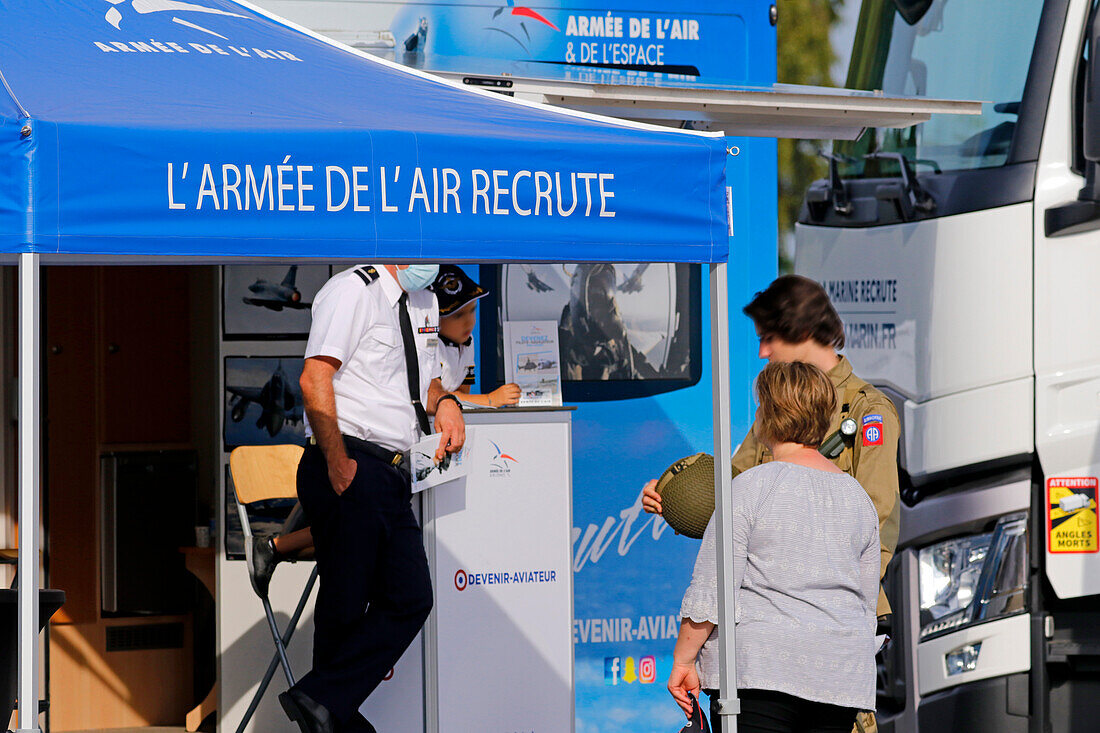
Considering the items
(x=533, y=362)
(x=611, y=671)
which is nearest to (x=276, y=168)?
(x=533, y=362)

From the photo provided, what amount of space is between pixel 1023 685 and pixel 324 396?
2538 mm

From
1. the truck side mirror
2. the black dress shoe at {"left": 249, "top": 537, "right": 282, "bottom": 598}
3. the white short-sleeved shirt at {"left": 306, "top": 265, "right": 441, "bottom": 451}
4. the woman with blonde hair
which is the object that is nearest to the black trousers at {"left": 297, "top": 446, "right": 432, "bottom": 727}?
the white short-sleeved shirt at {"left": 306, "top": 265, "right": 441, "bottom": 451}

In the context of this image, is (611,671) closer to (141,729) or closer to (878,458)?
(141,729)

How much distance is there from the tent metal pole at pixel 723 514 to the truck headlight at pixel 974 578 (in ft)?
5.84

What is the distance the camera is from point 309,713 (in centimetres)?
431

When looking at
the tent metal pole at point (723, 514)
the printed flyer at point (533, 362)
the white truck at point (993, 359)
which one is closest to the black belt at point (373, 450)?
the printed flyer at point (533, 362)

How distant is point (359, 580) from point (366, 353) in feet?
2.30

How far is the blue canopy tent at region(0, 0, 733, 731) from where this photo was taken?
2.83 meters

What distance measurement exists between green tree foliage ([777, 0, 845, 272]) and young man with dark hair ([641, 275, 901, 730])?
1813mm

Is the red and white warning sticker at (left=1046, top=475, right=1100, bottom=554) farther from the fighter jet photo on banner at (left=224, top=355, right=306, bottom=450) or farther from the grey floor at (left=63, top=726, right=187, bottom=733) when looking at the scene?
the grey floor at (left=63, top=726, right=187, bottom=733)

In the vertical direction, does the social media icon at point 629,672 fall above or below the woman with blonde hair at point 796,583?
below

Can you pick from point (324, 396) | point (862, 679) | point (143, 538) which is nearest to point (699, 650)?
point (862, 679)

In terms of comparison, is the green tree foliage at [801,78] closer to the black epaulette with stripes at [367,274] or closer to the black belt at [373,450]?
the black epaulette with stripes at [367,274]

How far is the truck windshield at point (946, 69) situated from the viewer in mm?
4883
